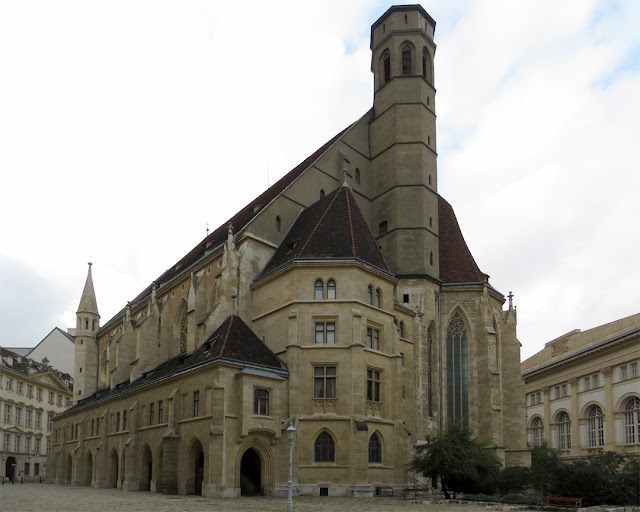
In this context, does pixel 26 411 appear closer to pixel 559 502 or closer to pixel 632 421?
pixel 632 421

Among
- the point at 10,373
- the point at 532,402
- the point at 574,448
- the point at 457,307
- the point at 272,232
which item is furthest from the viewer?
the point at 532,402

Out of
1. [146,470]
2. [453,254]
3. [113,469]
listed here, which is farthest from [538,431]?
[146,470]

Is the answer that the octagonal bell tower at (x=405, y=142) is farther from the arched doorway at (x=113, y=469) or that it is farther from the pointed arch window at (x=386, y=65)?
the arched doorway at (x=113, y=469)

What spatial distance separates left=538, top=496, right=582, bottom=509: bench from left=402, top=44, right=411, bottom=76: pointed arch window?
3151cm

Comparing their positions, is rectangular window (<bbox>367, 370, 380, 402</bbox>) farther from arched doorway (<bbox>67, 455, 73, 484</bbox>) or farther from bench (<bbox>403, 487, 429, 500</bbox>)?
arched doorway (<bbox>67, 455, 73, 484</bbox>)

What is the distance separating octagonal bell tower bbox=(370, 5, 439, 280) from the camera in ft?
147

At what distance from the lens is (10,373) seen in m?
70.4

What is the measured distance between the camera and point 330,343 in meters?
35.5

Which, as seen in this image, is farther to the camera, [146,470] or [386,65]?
[386,65]

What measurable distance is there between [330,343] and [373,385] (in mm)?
3171

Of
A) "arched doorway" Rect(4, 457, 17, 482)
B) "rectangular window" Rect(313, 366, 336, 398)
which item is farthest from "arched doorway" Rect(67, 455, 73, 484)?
"rectangular window" Rect(313, 366, 336, 398)

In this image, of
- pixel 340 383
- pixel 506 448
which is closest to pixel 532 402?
pixel 506 448

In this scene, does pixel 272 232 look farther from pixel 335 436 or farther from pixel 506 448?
pixel 506 448

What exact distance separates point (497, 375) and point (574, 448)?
2584 cm
